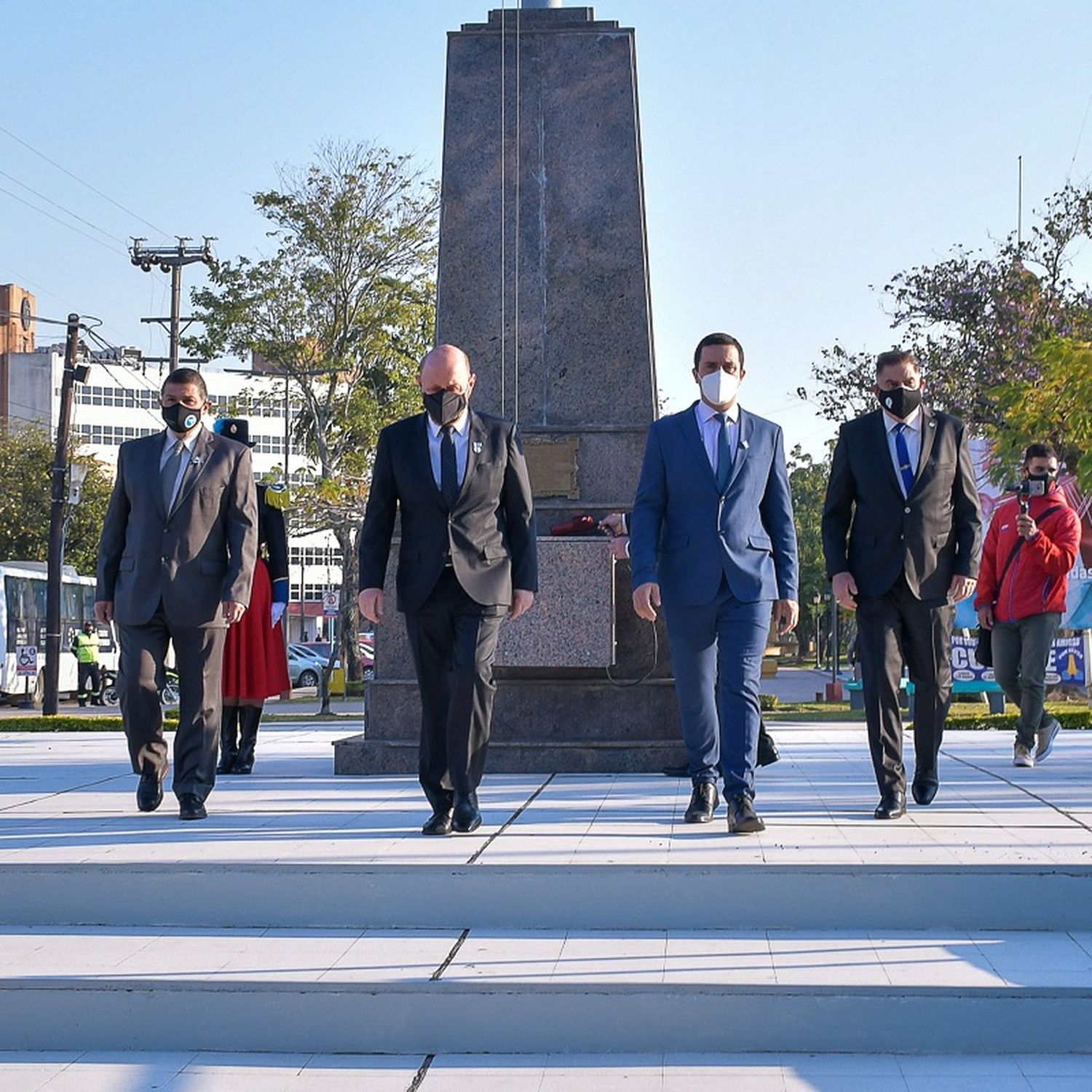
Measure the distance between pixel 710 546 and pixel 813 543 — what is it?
80.4 meters

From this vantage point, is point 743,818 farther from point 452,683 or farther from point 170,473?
point 170,473

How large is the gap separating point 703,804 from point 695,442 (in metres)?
1.56

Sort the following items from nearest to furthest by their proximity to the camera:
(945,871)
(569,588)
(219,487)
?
(945,871)
(219,487)
(569,588)

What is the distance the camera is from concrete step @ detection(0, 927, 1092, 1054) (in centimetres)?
504

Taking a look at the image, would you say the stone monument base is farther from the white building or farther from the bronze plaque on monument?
the white building

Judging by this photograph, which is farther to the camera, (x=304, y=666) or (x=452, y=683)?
(x=304, y=666)

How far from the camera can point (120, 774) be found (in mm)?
10164

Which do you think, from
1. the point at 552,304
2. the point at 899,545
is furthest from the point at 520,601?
the point at 552,304

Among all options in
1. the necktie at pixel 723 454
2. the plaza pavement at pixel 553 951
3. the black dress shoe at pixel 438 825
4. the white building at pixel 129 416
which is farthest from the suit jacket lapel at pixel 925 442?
the white building at pixel 129 416

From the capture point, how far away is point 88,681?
39.3 meters

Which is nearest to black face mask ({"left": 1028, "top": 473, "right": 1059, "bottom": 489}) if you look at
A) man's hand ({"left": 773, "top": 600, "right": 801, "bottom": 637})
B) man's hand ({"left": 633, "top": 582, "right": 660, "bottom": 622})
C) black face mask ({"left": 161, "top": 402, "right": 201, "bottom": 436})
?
man's hand ({"left": 773, "top": 600, "right": 801, "bottom": 637})

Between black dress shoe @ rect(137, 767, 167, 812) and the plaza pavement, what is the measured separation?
13.5 inches

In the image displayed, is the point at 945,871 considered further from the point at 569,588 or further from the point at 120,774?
the point at 120,774

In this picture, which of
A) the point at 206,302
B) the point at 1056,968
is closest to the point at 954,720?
the point at 1056,968
